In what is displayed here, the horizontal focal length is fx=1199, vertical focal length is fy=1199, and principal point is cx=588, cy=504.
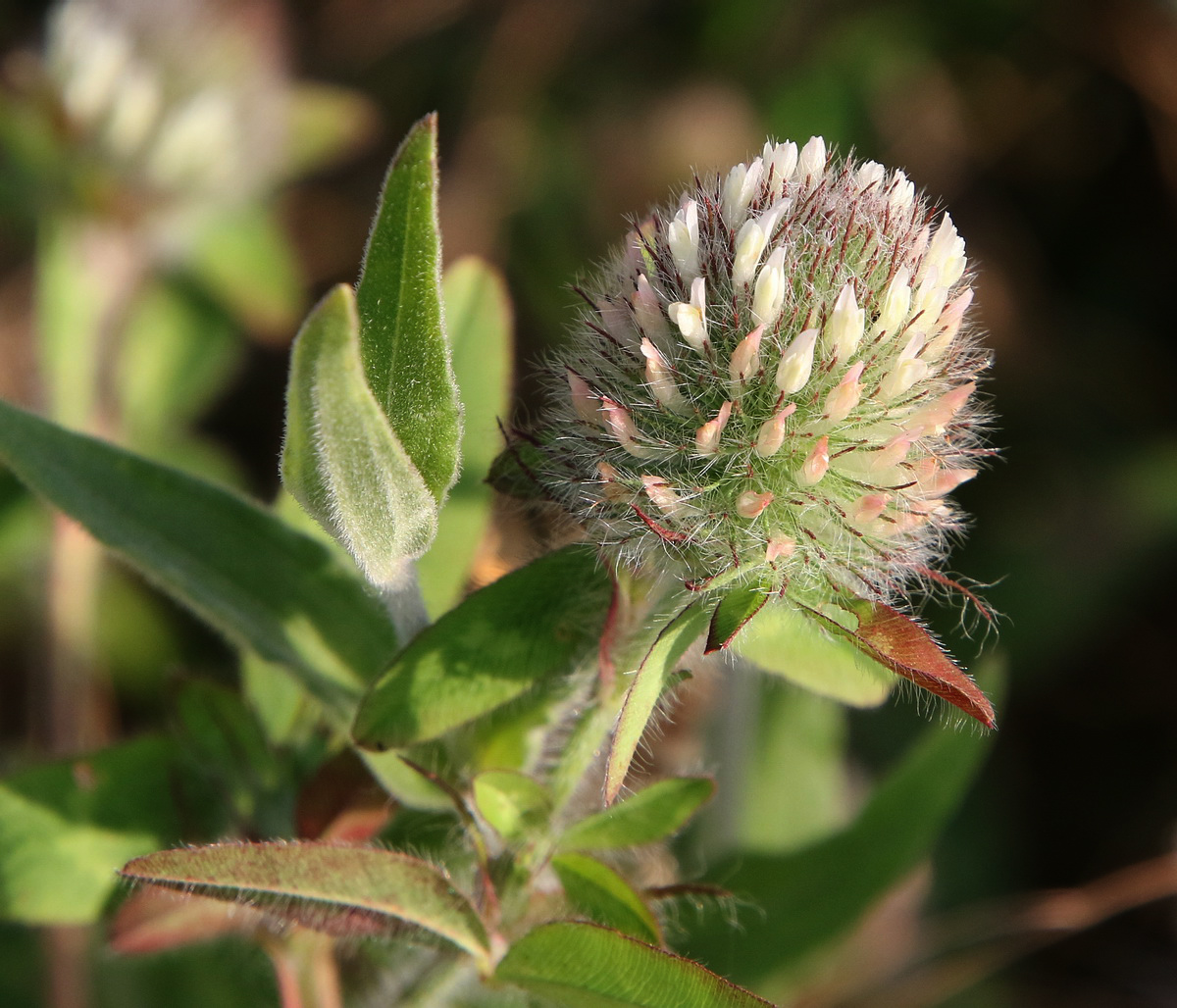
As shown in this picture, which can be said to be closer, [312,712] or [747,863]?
[312,712]

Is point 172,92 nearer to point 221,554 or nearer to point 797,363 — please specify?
point 221,554

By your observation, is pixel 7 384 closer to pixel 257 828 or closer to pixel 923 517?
pixel 257 828

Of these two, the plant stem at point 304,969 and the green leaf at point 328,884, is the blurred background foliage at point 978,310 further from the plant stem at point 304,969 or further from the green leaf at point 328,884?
the green leaf at point 328,884

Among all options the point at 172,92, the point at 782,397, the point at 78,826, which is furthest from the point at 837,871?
the point at 172,92

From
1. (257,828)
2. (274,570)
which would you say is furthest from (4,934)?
(274,570)

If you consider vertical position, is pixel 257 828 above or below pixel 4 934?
above

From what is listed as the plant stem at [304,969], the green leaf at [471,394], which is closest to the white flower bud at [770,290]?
the green leaf at [471,394]
